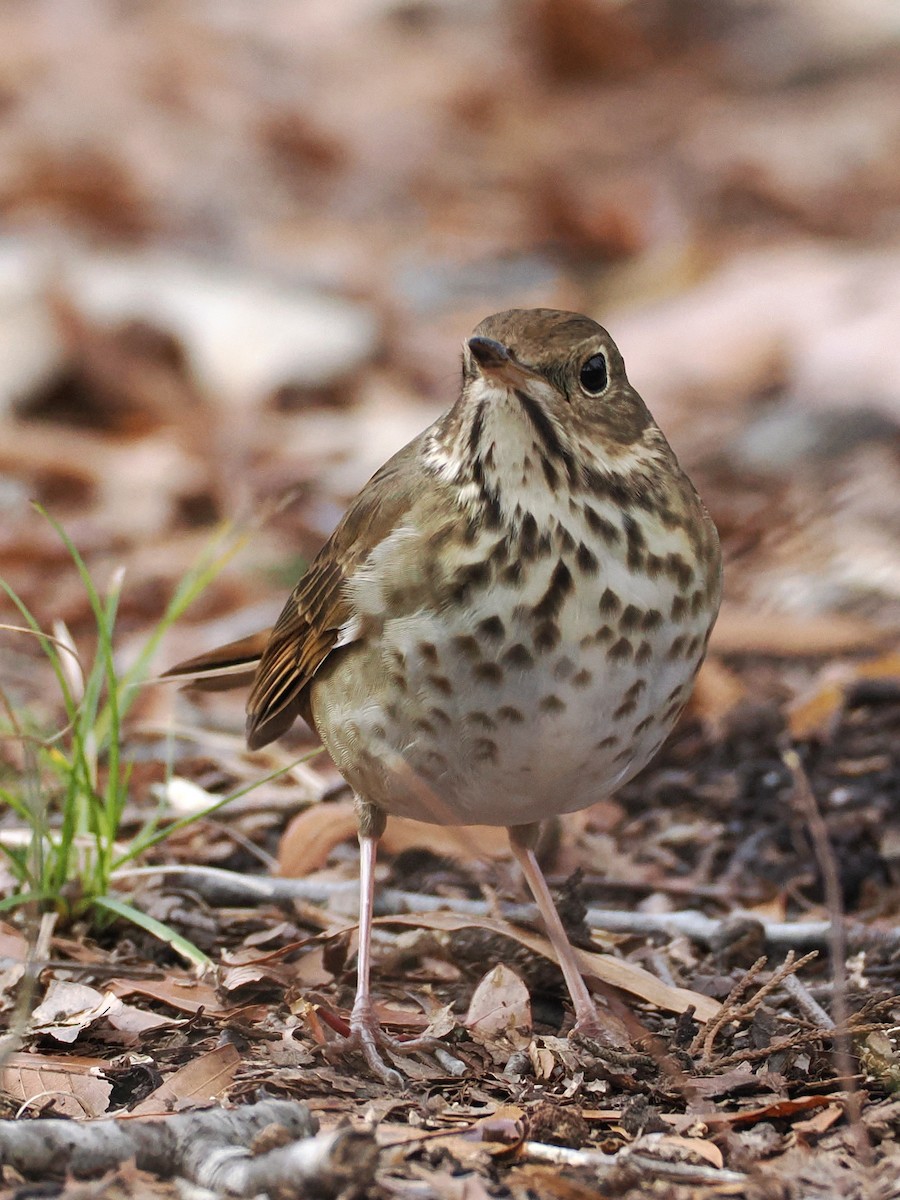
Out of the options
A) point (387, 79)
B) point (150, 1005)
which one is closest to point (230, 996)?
point (150, 1005)

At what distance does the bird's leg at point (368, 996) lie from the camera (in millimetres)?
3180

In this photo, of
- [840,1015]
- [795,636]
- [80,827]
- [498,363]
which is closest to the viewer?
[840,1015]

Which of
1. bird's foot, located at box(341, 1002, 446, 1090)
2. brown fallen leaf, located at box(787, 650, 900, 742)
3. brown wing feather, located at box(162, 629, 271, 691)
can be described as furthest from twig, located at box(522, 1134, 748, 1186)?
brown fallen leaf, located at box(787, 650, 900, 742)

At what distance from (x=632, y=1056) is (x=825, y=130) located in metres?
9.78

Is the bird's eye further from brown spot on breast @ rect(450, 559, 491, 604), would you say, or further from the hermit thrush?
brown spot on breast @ rect(450, 559, 491, 604)

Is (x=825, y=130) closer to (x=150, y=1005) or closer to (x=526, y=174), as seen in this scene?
(x=526, y=174)

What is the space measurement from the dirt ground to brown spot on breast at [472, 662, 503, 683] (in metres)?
0.52

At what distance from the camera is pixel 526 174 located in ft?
39.2

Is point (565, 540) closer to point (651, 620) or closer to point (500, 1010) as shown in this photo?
point (651, 620)

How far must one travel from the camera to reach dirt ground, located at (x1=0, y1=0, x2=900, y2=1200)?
304 centimetres

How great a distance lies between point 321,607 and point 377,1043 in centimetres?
94

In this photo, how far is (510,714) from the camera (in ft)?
10.6

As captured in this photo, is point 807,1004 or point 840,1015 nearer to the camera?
point 840,1015

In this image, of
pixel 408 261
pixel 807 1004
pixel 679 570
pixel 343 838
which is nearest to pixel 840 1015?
pixel 807 1004
